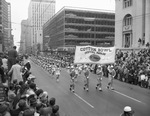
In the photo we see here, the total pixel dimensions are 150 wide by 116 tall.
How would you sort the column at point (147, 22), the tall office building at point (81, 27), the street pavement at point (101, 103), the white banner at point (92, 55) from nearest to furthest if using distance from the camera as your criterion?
the street pavement at point (101, 103), the white banner at point (92, 55), the column at point (147, 22), the tall office building at point (81, 27)

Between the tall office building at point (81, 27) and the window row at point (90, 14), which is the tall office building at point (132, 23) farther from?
the window row at point (90, 14)

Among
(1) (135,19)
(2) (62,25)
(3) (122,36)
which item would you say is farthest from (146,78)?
(2) (62,25)

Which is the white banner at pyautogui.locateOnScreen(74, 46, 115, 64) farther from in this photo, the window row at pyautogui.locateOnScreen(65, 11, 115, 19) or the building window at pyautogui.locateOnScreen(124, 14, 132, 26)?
the window row at pyautogui.locateOnScreen(65, 11, 115, 19)

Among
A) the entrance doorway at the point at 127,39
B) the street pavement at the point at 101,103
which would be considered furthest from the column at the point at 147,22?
the street pavement at the point at 101,103

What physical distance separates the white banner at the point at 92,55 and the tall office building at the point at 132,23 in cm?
2311

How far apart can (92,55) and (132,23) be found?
94.0ft

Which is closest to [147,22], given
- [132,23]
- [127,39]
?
[132,23]

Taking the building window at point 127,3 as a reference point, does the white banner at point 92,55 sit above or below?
below

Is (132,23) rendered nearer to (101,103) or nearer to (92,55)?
(92,55)

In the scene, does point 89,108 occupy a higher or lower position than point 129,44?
lower

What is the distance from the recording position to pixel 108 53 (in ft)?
40.7

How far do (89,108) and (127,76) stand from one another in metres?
8.92

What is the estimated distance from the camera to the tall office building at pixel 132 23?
3503 cm

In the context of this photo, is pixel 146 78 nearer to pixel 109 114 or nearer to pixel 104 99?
pixel 104 99
